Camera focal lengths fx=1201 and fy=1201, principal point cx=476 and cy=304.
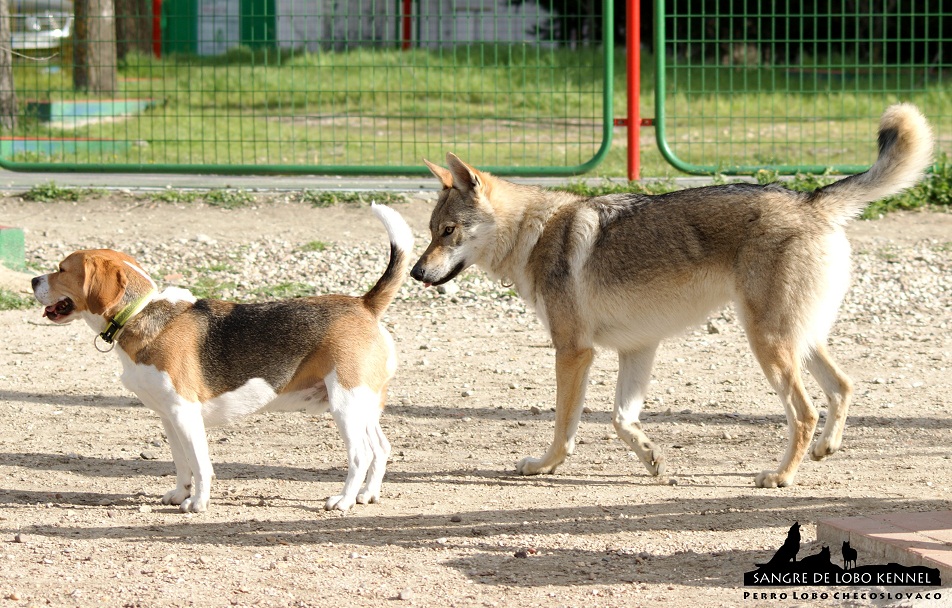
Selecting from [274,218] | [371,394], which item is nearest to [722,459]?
[371,394]

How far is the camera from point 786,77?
12.9 m

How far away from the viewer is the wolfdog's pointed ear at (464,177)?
574 cm

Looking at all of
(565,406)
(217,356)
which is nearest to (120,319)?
(217,356)

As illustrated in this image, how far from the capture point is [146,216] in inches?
417

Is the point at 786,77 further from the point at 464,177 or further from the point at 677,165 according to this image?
the point at 464,177

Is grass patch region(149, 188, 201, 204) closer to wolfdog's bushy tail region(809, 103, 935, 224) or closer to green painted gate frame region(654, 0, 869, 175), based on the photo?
green painted gate frame region(654, 0, 869, 175)

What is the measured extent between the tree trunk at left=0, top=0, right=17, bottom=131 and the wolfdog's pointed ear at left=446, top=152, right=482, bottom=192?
8.29 metres

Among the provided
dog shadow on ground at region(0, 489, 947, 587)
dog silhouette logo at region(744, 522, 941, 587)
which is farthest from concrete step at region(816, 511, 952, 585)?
dog shadow on ground at region(0, 489, 947, 587)

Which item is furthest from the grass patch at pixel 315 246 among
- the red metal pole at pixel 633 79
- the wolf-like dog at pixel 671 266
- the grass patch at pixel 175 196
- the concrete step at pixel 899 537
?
the concrete step at pixel 899 537

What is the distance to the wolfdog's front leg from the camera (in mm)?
5441

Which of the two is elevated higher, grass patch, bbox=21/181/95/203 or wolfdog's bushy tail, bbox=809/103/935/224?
wolfdog's bushy tail, bbox=809/103/935/224

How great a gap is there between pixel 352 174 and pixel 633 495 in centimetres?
716

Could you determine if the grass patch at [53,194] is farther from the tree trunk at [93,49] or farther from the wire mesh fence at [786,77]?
the wire mesh fence at [786,77]

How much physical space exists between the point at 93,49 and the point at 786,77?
24.9ft
